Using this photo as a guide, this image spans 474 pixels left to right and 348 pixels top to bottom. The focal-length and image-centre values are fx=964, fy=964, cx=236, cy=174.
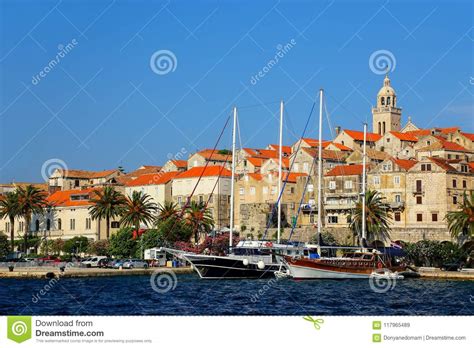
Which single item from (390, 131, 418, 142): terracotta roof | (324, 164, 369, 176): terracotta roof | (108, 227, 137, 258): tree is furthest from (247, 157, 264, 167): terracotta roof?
(108, 227, 137, 258): tree

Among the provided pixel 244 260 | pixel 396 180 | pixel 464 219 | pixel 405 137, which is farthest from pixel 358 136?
pixel 244 260

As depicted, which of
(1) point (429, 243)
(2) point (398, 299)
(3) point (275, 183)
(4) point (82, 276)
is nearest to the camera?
(2) point (398, 299)

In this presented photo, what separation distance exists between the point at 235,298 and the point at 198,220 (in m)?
50.4

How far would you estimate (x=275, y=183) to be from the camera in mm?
114562

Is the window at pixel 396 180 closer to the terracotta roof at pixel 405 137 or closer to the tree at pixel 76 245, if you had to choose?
the terracotta roof at pixel 405 137

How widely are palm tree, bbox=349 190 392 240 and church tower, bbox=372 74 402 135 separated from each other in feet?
220

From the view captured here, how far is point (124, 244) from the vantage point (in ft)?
350

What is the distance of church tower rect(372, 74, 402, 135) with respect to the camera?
16450cm

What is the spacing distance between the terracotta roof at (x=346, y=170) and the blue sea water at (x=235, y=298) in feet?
103

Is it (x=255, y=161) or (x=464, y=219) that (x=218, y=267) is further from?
(x=255, y=161)
